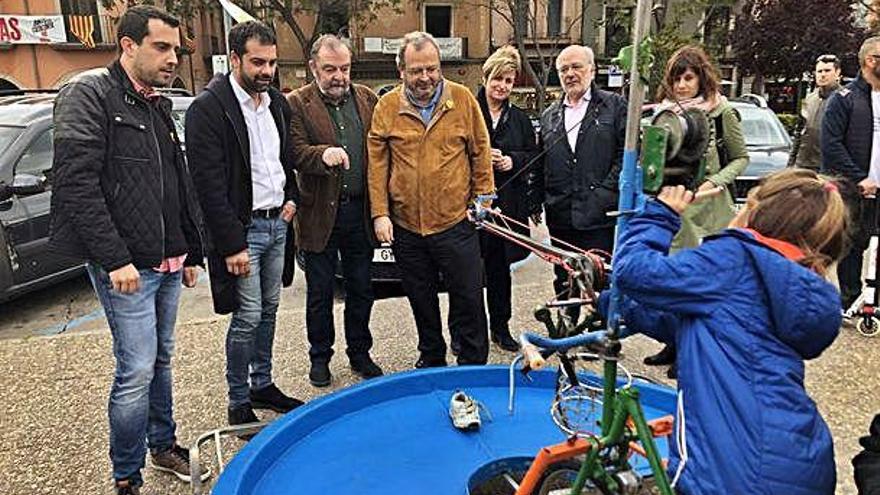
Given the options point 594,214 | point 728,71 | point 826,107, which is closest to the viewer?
point 594,214

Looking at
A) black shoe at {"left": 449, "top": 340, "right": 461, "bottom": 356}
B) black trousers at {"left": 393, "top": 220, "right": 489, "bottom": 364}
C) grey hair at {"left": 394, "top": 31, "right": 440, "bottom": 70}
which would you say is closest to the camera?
grey hair at {"left": 394, "top": 31, "right": 440, "bottom": 70}

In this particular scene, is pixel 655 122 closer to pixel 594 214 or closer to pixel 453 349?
pixel 594 214

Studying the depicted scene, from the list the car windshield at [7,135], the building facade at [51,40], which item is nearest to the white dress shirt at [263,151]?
the car windshield at [7,135]

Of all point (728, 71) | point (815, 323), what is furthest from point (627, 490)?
point (728, 71)

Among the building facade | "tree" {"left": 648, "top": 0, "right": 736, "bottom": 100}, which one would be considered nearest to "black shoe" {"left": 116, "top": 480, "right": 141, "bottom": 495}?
"tree" {"left": 648, "top": 0, "right": 736, "bottom": 100}

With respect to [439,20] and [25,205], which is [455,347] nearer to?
[25,205]

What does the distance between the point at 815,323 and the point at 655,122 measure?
0.65 m

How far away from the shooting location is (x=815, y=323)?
1.64 metres

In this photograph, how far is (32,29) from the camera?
2312 centimetres

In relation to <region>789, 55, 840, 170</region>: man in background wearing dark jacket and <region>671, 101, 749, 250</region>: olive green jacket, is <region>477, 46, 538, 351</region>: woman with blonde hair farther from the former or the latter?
<region>789, 55, 840, 170</region>: man in background wearing dark jacket

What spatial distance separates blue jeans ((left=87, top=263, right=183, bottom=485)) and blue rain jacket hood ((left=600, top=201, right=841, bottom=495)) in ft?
6.03

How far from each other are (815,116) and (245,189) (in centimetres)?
417

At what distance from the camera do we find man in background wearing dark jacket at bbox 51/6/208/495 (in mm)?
2439

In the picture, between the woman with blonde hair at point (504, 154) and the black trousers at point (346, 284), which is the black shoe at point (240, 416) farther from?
the woman with blonde hair at point (504, 154)
